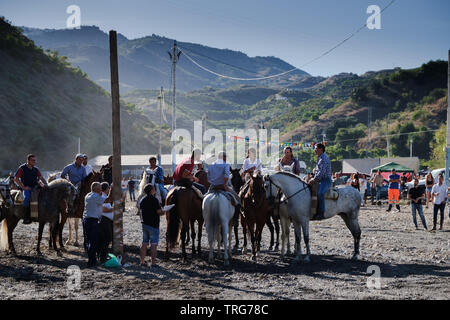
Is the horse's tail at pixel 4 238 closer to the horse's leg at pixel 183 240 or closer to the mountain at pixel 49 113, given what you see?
the horse's leg at pixel 183 240

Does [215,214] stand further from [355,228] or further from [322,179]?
[355,228]

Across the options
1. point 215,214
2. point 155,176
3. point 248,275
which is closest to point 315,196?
point 215,214

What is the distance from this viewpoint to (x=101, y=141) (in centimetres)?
8931

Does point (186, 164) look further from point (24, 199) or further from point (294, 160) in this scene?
point (24, 199)

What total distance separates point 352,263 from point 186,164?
489cm

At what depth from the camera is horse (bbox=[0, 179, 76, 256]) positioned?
12.7 metres

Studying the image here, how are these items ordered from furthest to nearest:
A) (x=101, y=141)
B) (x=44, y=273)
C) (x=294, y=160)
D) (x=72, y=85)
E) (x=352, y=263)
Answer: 1. (x=72, y=85)
2. (x=101, y=141)
3. (x=294, y=160)
4. (x=352, y=263)
5. (x=44, y=273)

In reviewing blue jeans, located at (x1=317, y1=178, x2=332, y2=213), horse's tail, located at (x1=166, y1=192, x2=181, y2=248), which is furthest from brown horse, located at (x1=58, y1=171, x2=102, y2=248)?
blue jeans, located at (x1=317, y1=178, x2=332, y2=213)

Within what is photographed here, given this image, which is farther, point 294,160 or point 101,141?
point 101,141

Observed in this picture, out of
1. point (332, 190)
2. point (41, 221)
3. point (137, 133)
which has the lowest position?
point (41, 221)

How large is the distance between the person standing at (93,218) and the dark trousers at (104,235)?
0.22m

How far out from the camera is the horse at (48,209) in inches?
500
